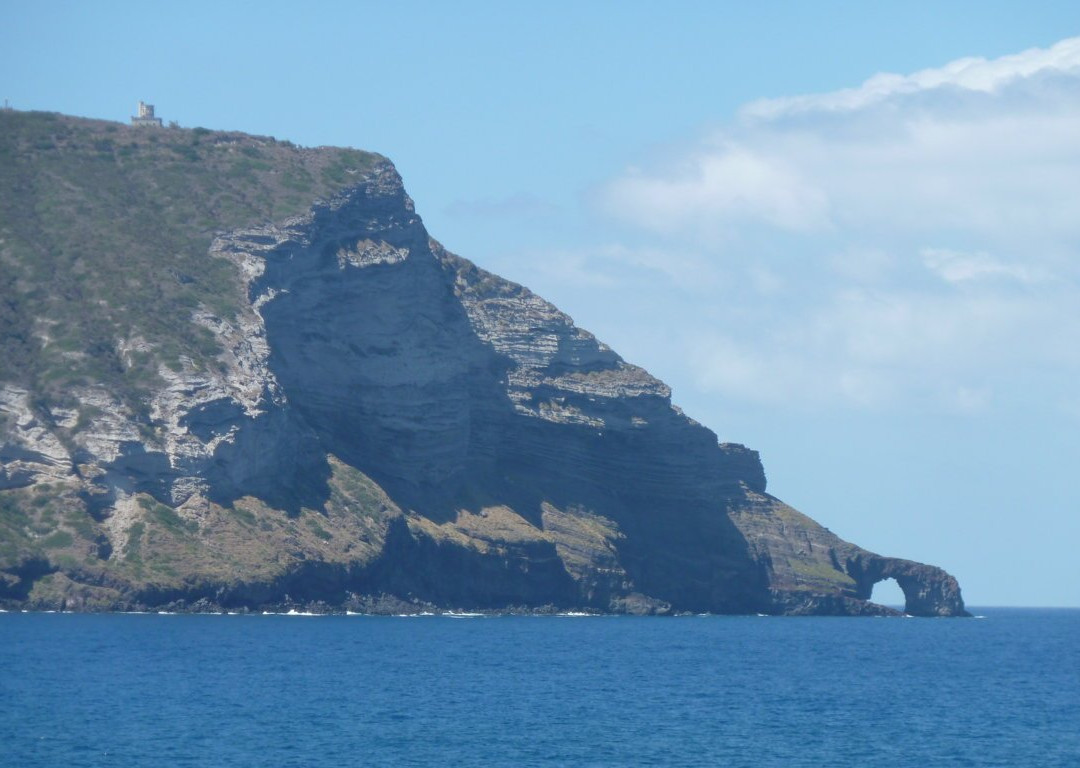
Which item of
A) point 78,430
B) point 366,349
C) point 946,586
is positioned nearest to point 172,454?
point 78,430

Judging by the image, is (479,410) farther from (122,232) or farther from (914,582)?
(914,582)

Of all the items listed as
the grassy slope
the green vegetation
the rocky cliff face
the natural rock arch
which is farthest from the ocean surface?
the natural rock arch

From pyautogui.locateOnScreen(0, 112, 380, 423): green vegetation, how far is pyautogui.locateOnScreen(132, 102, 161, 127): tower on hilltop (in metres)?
3.87

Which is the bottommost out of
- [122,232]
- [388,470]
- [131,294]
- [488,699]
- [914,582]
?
[488,699]

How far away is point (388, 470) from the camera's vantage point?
115312mm

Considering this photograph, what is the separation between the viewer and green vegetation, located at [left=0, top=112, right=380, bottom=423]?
10375 centimetres

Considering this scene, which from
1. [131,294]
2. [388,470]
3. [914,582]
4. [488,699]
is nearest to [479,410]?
[388,470]

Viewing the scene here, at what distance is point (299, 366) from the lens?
114750mm

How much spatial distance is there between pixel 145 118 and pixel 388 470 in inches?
1737

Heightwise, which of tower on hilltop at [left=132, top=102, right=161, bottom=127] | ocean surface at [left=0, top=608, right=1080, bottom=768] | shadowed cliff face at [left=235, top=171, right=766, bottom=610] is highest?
tower on hilltop at [left=132, top=102, right=161, bottom=127]

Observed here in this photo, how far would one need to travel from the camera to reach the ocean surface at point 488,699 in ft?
159

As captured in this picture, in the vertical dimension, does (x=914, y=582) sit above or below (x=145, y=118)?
below

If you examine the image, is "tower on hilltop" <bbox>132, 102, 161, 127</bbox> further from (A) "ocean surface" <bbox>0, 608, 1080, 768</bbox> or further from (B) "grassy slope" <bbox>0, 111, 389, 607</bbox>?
(A) "ocean surface" <bbox>0, 608, 1080, 768</bbox>

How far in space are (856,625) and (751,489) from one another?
14.0 meters
